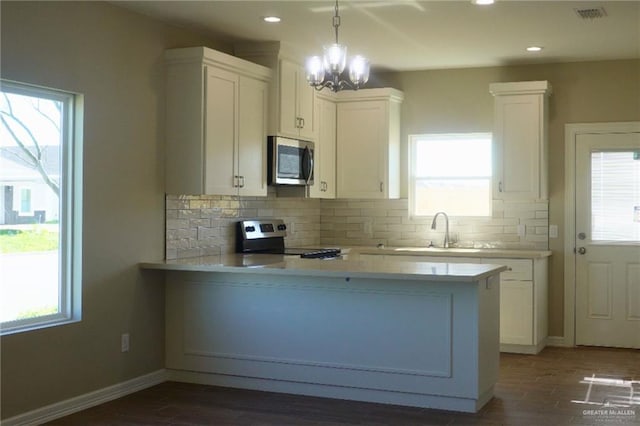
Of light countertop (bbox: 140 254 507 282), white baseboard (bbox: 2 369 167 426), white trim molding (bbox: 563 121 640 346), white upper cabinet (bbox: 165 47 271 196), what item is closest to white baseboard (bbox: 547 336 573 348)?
white trim molding (bbox: 563 121 640 346)

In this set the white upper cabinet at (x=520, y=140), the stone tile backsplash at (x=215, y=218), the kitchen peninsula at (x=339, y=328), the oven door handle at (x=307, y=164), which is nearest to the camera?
the kitchen peninsula at (x=339, y=328)

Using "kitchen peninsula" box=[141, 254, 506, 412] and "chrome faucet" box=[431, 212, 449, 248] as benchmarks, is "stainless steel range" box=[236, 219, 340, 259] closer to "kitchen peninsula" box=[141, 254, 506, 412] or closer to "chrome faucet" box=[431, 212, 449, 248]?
"kitchen peninsula" box=[141, 254, 506, 412]

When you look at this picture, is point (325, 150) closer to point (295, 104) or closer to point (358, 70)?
point (295, 104)

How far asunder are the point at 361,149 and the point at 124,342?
3072mm

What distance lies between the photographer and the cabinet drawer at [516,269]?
6516mm

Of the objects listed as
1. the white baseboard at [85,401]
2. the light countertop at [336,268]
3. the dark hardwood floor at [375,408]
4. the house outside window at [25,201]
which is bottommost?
the dark hardwood floor at [375,408]

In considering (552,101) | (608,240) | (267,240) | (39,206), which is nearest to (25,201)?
(39,206)

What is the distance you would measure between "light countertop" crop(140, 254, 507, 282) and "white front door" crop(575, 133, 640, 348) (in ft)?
7.06

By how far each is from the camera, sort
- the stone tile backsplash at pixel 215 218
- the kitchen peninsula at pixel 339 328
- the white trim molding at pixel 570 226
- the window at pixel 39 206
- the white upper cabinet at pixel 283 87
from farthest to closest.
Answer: the white trim molding at pixel 570 226 → the white upper cabinet at pixel 283 87 → the stone tile backsplash at pixel 215 218 → the kitchen peninsula at pixel 339 328 → the window at pixel 39 206

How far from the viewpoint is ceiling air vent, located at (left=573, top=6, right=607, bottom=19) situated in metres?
5.06

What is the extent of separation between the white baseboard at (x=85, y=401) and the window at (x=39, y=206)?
0.48 meters

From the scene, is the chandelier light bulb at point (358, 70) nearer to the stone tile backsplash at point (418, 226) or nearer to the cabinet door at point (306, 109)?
the cabinet door at point (306, 109)

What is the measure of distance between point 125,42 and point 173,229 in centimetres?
133

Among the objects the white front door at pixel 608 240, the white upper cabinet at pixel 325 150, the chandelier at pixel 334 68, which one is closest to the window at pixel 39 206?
the chandelier at pixel 334 68
